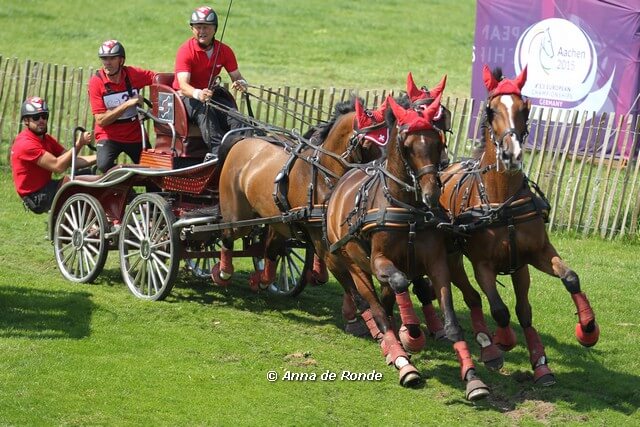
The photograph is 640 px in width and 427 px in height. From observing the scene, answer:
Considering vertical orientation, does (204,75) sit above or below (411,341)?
above

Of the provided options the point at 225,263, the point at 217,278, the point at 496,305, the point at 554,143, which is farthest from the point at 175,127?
the point at 554,143

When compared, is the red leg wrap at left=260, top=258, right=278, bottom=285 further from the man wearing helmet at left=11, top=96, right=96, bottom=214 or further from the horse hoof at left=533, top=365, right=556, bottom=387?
the horse hoof at left=533, top=365, right=556, bottom=387

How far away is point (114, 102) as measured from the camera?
11102mm

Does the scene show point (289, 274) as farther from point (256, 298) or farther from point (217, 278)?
point (217, 278)

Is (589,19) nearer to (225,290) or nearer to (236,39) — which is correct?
(225,290)

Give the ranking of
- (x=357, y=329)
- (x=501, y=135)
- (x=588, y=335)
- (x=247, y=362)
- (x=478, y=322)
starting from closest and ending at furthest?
(x=501, y=135), (x=588, y=335), (x=478, y=322), (x=247, y=362), (x=357, y=329)

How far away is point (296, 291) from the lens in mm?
10922

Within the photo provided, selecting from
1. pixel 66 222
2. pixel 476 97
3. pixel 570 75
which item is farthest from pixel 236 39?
pixel 66 222

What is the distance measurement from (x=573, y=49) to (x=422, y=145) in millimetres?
10962

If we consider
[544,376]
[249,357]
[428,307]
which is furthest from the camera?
[428,307]

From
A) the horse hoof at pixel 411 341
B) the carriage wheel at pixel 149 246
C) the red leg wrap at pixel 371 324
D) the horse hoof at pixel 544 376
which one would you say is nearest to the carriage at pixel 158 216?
the carriage wheel at pixel 149 246

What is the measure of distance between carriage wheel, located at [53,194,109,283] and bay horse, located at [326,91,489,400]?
334 cm

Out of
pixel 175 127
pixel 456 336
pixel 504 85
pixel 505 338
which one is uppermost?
pixel 504 85

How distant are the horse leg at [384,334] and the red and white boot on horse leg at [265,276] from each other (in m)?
1.90
